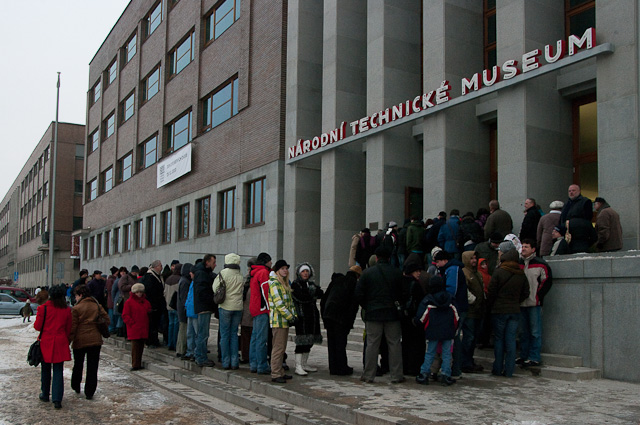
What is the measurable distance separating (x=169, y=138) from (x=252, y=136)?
10.6m

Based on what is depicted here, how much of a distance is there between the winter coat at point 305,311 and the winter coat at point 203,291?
6.07 ft

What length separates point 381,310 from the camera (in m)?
8.99

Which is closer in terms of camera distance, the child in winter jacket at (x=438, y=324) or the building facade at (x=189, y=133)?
the child in winter jacket at (x=438, y=324)

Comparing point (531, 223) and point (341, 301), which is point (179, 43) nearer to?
point (531, 223)

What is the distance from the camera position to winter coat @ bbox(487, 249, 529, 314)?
9.25 meters

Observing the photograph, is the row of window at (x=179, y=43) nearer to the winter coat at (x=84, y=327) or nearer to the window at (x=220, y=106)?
the window at (x=220, y=106)

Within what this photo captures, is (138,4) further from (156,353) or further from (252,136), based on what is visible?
(156,353)

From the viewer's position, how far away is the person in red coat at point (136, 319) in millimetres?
11914

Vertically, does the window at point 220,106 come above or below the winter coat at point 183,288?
above

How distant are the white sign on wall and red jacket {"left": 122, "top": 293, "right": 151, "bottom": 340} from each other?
1896 centimetres

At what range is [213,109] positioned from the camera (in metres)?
29.6

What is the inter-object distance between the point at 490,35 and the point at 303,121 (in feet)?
25.7

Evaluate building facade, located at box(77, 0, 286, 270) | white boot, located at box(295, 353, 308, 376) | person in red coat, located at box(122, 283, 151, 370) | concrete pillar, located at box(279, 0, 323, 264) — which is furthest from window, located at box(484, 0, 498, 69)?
person in red coat, located at box(122, 283, 151, 370)

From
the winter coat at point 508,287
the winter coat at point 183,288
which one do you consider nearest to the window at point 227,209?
the winter coat at point 183,288
